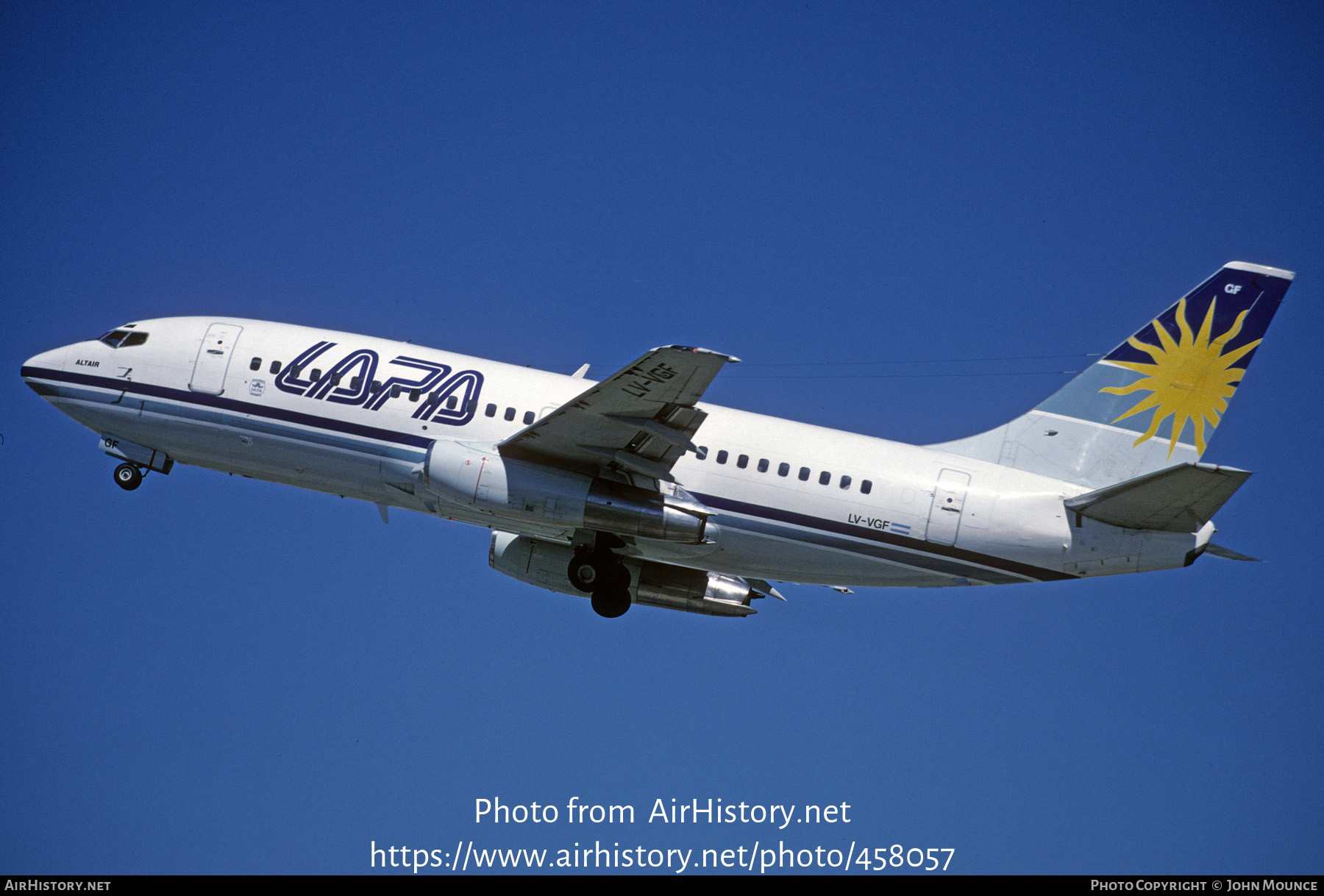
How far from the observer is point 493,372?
89.0 ft

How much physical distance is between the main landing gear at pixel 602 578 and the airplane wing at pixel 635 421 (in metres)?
2.92

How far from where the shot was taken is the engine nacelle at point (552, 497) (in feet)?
81.3

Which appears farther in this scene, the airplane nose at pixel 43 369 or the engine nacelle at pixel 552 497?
the airplane nose at pixel 43 369

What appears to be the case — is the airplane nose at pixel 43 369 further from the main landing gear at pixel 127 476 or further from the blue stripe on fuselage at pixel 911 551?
the blue stripe on fuselage at pixel 911 551

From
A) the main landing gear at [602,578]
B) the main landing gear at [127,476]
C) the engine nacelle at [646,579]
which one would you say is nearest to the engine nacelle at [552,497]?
the main landing gear at [602,578]

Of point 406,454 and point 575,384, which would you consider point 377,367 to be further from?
point 575,384

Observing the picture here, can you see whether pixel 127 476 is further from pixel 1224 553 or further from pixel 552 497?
pixel 1224 553

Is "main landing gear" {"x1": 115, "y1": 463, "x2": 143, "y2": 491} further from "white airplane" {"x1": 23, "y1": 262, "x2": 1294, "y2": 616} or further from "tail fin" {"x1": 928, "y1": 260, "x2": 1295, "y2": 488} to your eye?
"tail fin" {"x1": 928, "y1": 260, "x2": 1295, "y2": 488}

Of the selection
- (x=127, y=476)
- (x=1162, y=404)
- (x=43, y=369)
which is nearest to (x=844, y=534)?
(x=1162, y=404)

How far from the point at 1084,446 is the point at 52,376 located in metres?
24.1

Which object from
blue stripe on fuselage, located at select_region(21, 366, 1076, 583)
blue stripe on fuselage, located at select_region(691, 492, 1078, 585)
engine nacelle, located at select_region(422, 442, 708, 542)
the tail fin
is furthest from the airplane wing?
the tail fin

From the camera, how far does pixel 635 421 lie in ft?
79.7

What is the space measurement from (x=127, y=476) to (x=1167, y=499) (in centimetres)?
2293
